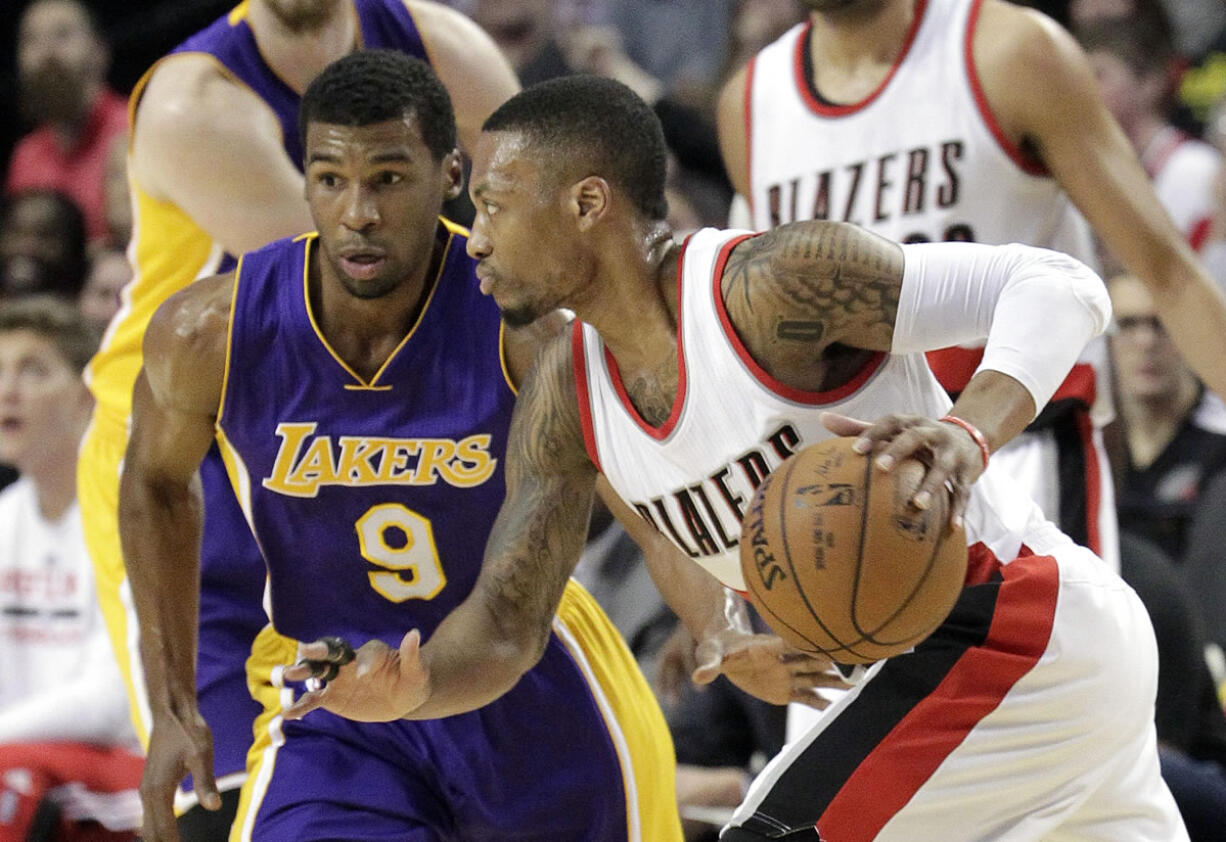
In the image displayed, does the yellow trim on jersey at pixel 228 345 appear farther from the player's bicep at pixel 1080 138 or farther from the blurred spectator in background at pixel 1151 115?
the blurred spectator in background at pixel 1151 115

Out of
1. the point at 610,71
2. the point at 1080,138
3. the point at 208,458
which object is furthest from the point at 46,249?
the point at 1080,138

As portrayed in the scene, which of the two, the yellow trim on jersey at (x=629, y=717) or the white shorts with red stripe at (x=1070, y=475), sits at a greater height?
the white shorts with red stripe at (x=1070, y=475)

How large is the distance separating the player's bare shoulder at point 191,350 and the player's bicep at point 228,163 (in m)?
0.55

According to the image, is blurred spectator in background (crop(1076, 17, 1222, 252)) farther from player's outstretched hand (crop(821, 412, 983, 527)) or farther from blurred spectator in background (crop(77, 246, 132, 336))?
player's outstretched hand (crop(821, 412, 983, 527))

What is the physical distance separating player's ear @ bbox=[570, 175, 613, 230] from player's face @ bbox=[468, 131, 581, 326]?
0.03m

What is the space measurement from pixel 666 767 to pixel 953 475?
1.39m

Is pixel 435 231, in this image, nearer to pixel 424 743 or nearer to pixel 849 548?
pixel 424 743

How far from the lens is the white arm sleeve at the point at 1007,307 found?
9.91 ft

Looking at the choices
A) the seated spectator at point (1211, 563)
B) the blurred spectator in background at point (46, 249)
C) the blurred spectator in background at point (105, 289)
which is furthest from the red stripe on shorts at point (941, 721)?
the blurred spectator in background at point (46, 249)

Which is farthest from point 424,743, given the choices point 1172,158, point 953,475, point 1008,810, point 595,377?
point 1172,158

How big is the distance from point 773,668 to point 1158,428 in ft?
12.0

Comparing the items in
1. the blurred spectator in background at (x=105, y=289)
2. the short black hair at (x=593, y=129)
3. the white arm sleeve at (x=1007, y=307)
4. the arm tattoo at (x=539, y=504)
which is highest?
the short black hair at (x=593, y=129)

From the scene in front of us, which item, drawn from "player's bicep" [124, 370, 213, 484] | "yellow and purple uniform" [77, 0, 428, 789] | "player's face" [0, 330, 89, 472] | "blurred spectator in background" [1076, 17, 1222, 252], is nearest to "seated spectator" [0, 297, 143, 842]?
"player's face" [0, 330, 89, 472]

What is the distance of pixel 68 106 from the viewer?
8789 millimetres
